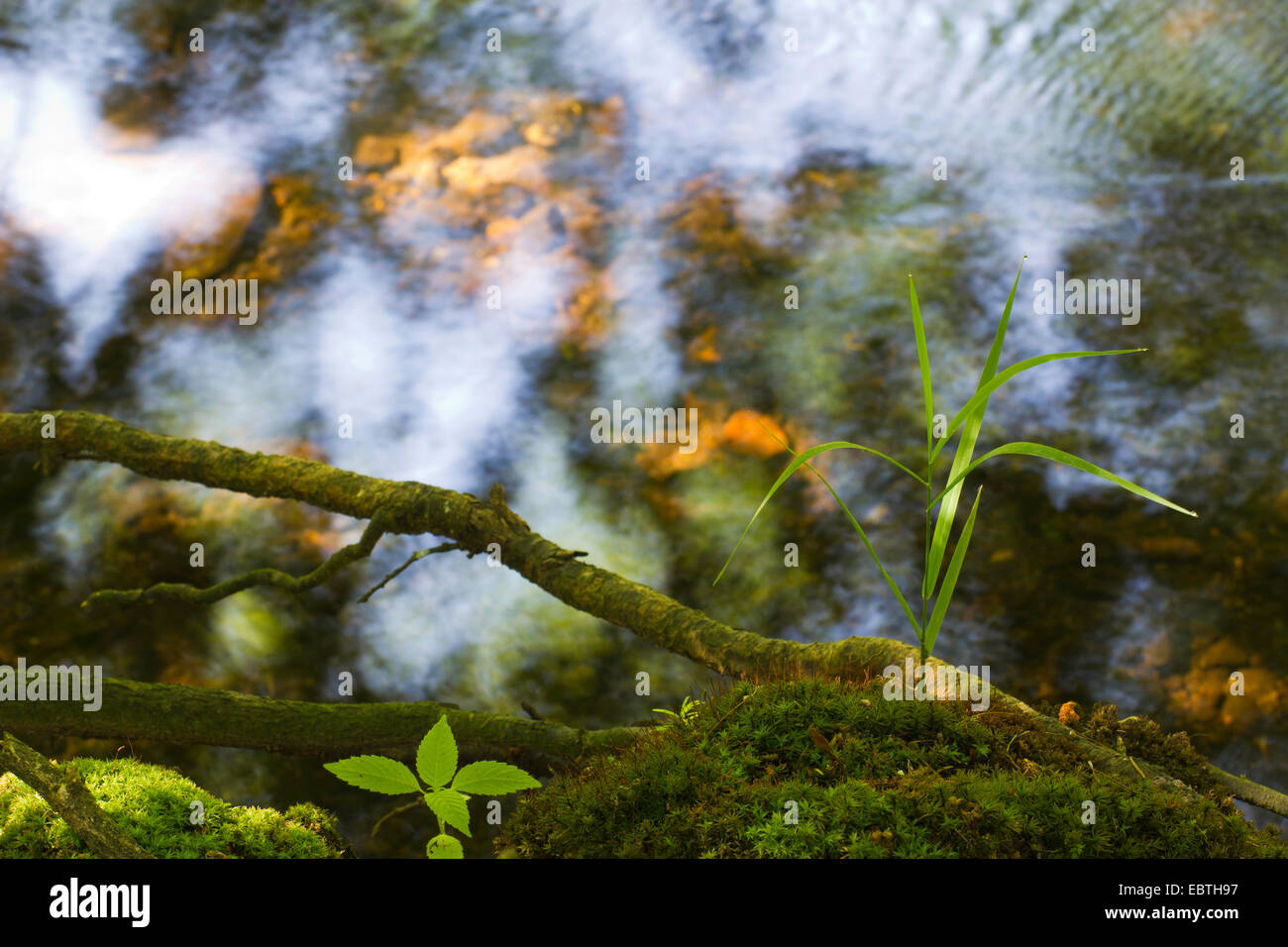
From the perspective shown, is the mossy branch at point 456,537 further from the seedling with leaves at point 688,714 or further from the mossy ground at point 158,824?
the mossy ground at point 158,824

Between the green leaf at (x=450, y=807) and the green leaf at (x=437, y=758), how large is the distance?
3 centimetres

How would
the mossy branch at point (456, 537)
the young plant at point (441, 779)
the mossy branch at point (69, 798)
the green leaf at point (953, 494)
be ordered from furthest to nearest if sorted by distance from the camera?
the mossy branch at point (456, 537) < the green leaf at point (953, 494) < the mossy branch at point (69, 798) < the young plant at point (441, 779)

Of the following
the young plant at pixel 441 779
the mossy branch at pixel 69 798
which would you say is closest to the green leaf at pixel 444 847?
the young plant at pixel 441 779

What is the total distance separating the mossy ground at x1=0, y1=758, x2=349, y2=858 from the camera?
169 centimetres

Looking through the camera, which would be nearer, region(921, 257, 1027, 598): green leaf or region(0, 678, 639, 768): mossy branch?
region(921, 257, 1027, 598): green leaf

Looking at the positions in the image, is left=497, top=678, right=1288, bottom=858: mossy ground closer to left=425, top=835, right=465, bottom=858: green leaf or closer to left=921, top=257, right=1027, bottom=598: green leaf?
left=425, top=835, right=465, bottom=858: green leaf

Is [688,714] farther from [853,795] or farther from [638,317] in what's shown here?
[638,317]

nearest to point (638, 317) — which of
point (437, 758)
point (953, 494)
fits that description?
point (953, 494)

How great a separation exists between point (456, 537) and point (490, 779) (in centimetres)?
142

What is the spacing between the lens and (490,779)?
1.43 meters

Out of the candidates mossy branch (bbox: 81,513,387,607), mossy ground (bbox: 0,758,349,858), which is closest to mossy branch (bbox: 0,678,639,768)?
mossy ground (bbox: 0,758,349,858)

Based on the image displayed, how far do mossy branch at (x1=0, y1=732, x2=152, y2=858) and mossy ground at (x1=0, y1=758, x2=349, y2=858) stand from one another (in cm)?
9

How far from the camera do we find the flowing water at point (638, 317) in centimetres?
302
